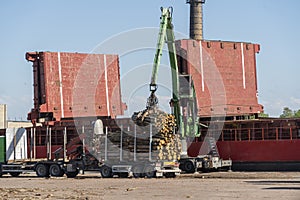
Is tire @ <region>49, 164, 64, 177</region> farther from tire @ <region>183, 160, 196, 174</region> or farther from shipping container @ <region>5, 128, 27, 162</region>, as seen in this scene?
tire @ <region>183, 160, 196, 174</region>

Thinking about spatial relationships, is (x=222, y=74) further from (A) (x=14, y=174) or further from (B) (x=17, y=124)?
(B) (x=17, y=124)

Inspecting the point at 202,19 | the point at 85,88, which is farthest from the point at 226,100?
the point at 202,19

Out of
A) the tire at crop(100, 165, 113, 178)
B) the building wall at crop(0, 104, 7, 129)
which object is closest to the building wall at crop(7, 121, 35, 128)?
the building wall at crop(0, 104, 7, 129)

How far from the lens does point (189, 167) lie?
107 feet

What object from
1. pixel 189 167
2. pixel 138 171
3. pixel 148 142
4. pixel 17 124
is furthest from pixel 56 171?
pixel 17 124

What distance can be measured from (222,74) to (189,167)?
997 centimetres

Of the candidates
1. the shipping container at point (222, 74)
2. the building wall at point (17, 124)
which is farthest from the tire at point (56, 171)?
the building wall at point (17, 124)

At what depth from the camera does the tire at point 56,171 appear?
32656mm

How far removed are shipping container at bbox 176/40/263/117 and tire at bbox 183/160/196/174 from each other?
540 centimetres

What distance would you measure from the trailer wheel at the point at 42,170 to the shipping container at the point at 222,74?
9.45 m

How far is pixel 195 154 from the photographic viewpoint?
35.6 metres

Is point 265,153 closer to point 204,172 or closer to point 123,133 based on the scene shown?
point 204,172

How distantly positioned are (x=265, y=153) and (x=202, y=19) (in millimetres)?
29087

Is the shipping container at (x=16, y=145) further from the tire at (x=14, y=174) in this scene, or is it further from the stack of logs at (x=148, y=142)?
the stack of logs at (x=148, y=142)
